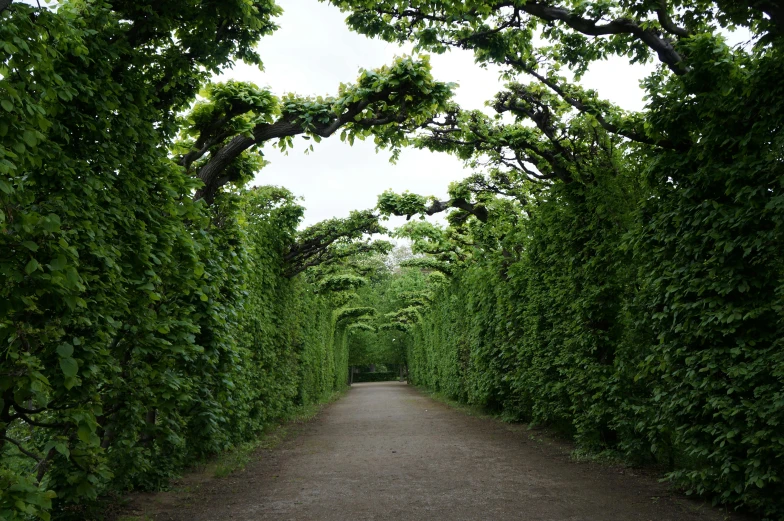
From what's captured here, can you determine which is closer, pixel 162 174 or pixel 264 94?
pixel 162 174

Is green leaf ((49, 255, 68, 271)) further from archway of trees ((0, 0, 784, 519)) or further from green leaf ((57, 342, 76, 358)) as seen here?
green leaf ((57, 342, 76, 358))

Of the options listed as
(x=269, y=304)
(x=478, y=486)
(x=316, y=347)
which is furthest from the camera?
(x=316, y=347)

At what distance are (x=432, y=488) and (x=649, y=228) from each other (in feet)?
12.4

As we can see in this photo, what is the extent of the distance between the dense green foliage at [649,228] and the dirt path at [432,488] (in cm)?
59

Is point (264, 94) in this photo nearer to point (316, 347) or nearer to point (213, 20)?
point (213, 20)

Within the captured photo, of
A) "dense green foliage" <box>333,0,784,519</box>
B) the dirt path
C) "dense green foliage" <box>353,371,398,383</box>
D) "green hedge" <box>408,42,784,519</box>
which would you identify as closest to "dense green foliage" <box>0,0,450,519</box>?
the dirt path

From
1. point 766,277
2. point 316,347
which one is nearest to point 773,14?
point 766,277

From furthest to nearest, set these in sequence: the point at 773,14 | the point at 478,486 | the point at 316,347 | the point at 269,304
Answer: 1. the point at 316,347
2. the point at 269,304
3. the point at 478,486
4. the point at 773,14

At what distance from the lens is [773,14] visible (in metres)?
4.34

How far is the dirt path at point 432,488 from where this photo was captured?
529 cm

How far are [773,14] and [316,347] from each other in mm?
20210

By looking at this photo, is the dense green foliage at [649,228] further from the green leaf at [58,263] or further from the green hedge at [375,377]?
the green hedge at [375,377]

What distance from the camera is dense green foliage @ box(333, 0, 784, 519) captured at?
450cm

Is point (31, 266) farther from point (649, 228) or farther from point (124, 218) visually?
point (649, 228)
